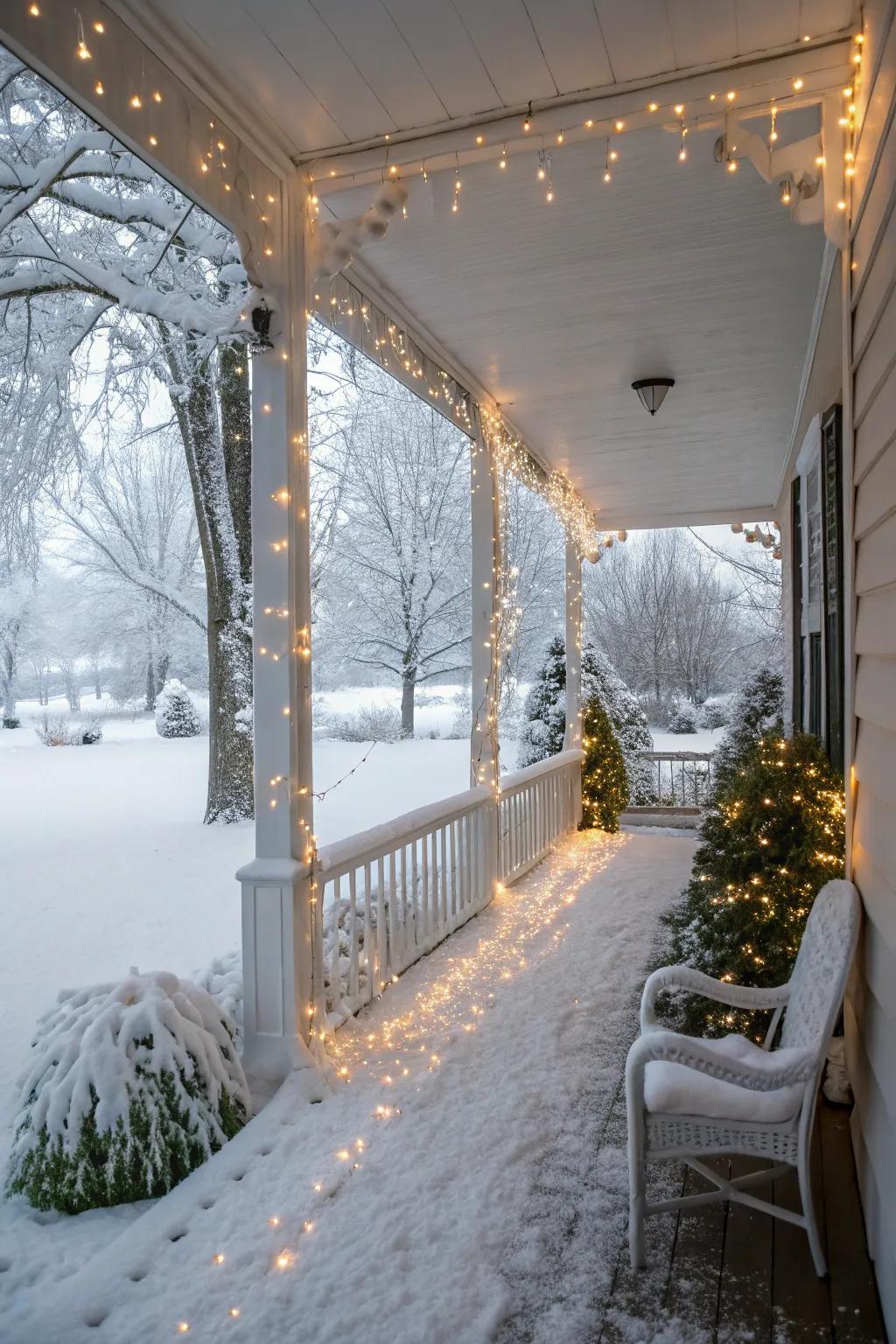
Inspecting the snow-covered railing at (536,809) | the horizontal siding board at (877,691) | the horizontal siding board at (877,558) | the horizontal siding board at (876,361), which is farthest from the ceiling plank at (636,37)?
the snow-covered railing at (536,809)

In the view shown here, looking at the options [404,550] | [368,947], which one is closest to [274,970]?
[368,947]

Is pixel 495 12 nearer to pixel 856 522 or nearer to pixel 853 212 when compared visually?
pixel 853 212

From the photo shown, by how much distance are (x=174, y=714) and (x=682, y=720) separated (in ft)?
31.3

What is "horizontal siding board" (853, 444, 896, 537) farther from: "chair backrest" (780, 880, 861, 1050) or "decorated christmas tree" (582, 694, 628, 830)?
"decorated christmas tree" (582, 694, 628, 830)

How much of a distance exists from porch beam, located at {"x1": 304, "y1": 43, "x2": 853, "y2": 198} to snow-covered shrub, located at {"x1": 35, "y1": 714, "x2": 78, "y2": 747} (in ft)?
38.6

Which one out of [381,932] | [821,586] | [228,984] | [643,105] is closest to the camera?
[643,105]

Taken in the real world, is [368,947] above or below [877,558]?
below

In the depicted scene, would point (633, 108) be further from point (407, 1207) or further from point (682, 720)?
point (682, 720)

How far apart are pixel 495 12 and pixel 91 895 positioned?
645cm

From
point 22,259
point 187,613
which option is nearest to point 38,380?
point 22,259

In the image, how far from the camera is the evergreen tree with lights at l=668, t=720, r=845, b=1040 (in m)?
3.19

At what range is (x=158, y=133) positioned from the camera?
2262 millimetres

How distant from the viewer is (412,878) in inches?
167

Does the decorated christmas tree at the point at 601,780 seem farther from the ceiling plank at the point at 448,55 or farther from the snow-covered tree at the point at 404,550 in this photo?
the ceiling plank at the point at 448,55
